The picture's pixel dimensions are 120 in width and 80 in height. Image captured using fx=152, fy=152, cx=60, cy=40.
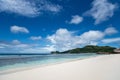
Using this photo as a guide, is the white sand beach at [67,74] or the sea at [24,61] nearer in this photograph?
the white sand beach at [67,74]

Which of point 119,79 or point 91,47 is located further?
point 91,47

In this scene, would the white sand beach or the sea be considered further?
the sea

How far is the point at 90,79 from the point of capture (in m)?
4.18

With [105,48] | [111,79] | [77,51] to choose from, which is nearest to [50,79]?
[111,79]

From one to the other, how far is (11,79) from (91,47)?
90.4m

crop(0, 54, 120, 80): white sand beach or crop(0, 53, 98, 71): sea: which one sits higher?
crop(0, 53, 98, 71): sea

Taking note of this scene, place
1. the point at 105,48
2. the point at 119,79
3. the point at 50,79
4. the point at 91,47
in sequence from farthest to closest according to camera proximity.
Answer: the point at 91,47
the point at 105,48
the point at 50,79
the point at 119,79

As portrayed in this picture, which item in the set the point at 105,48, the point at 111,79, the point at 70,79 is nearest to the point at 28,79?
the point at 70,79

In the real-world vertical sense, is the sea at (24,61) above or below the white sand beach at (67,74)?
above

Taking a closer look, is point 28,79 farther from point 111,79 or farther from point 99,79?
point 111,79

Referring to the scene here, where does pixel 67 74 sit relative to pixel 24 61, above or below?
below

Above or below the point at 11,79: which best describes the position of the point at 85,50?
above

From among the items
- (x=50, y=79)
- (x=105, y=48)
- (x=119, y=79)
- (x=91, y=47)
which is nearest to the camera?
(x=119, y=79)

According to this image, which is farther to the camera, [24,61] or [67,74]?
[24,61]
